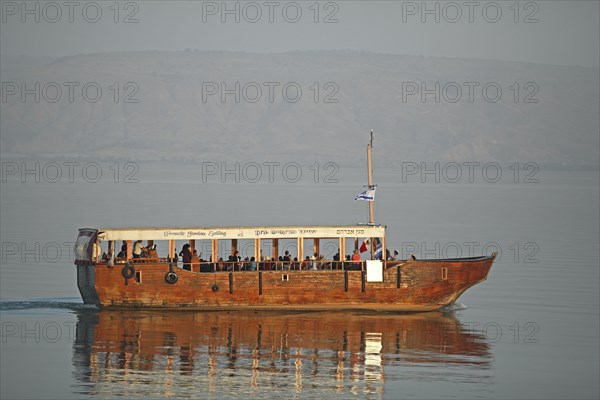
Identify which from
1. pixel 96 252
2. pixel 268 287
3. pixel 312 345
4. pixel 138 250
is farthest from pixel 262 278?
pixel 312 345

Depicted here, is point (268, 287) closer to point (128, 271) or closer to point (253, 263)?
point (253, 263)

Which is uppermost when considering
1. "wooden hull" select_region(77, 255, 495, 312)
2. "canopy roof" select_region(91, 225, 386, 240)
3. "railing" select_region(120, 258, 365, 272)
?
"canopy roof" select_region(91, 225, 386, 240)

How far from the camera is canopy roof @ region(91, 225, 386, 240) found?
48.7m

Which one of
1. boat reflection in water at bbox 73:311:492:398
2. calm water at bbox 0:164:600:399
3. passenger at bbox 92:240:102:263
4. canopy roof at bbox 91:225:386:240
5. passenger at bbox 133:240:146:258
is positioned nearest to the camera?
boat reflection in water at bbox 73:311:492:398

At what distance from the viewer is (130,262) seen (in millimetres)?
48906

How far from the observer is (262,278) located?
49.1 metres

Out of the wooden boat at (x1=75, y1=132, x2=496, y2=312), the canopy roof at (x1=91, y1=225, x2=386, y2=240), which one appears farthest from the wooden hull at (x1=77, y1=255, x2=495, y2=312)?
the canopy roof at (x1=91, y1=225, x2=386, y2=240)

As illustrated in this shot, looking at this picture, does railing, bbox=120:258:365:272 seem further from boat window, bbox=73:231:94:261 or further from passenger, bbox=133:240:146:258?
boat window, bbox=73:231:94:261

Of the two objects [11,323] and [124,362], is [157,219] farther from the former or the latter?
[124,362]

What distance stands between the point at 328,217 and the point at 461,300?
2290 inches

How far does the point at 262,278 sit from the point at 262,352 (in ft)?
24.8

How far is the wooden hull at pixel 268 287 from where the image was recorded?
160 ft

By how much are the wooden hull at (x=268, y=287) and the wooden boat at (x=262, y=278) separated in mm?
36

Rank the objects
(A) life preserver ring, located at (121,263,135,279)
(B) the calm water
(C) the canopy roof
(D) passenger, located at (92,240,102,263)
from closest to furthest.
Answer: (B) the calm water → (A) life preserver ring, located at (121,263,135,279) → (C) the canopy roof → (D) passenger, located at (92,240,102,263)
